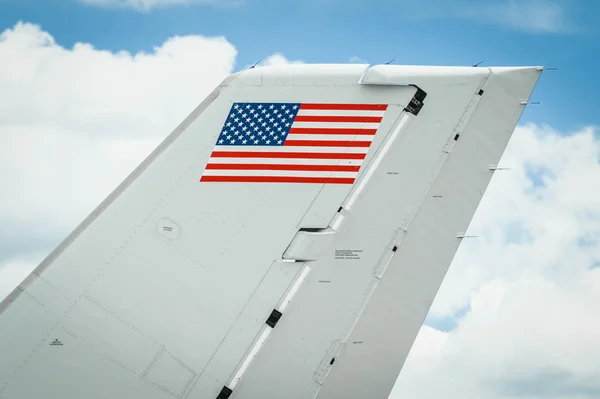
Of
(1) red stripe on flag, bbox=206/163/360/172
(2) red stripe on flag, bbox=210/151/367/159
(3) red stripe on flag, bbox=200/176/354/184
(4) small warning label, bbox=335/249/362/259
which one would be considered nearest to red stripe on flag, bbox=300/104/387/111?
(2) red stripe on flag, bbox=210/151/367/159

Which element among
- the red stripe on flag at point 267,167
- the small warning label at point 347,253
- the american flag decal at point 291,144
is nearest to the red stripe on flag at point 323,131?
the american flag decal at point 291,144

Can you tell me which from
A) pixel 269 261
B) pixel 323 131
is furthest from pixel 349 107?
pixel 269 261

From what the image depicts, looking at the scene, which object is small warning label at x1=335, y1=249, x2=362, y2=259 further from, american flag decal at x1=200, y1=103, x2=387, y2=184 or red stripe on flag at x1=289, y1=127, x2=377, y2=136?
red stripe on flag at x1=289, y1=127, x2=377, y2=136

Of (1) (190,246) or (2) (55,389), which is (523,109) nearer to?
(1) (190,246)

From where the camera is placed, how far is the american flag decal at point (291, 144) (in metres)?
9.05

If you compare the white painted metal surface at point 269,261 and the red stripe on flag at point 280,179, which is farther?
the red stripe on flag at point 280,179

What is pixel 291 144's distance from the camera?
358 inches

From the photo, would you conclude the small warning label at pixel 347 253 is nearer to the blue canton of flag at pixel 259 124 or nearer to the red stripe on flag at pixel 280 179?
the red stripe on flag at pixel 280 179

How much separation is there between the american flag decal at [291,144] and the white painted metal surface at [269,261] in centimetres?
12

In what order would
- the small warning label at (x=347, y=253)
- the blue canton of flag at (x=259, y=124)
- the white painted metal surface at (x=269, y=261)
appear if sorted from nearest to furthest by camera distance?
the white painted metal surface at (x=269, y=261)
the small warning label at (x=347, y=253)
the blue canton of flag at (x=259, y=124)

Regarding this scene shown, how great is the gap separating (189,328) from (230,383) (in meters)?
0.90

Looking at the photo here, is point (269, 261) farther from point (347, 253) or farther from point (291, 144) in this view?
point (291, 144)

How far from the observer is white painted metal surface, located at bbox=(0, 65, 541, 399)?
8.53 meters

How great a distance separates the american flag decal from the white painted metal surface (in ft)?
0.39
